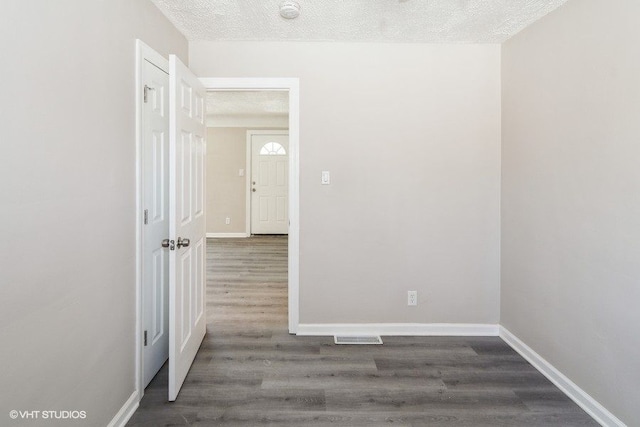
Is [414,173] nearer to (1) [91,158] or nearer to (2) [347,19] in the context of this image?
(2) [347,19]

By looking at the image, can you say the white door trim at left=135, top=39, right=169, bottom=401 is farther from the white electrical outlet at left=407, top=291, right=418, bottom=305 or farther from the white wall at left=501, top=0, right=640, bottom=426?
the white wall at left=501, top=0, right=640, bottom=426

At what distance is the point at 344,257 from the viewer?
2.92m

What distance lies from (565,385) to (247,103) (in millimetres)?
5571

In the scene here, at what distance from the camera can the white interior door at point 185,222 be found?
200cm

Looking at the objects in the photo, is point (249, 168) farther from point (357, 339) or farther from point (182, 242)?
point (182, 242)

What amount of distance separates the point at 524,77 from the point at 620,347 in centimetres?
183

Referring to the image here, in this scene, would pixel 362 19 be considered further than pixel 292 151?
No

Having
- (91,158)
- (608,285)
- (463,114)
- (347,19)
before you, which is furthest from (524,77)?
(91,158)

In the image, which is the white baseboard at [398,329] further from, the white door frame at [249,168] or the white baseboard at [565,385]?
the white door frame at [249,168]

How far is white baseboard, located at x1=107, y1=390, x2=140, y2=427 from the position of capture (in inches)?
69.7

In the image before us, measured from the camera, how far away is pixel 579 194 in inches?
81.0

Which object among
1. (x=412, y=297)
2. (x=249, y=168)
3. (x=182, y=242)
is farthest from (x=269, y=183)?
(x=182, y=242)

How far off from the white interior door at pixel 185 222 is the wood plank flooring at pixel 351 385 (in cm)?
18

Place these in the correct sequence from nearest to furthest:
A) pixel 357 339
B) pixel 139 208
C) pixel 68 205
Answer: pixel 68 205, pixel 139 208, pixel 357 339
